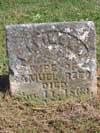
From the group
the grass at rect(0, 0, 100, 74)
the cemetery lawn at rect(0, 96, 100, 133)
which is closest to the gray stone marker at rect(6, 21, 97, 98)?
the cemetery lawn at rect(0, 96, 100, 133)

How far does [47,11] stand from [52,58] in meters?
4.65

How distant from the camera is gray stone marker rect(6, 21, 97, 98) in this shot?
5898 mm

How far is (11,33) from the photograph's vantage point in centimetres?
590

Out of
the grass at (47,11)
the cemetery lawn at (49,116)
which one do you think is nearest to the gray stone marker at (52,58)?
the cemetery lawn at (49,116)

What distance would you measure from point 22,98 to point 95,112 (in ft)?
2.69

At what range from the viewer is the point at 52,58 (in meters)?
5.99

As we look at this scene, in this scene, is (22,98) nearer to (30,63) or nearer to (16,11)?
(30,63)

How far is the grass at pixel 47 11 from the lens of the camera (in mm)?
10047

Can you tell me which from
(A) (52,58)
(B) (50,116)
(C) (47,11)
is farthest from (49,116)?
(C) (47,11)

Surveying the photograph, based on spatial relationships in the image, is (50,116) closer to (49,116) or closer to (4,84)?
(49,116)

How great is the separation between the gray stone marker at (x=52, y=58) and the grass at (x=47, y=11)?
311 centimetres

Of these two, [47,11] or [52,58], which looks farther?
[47,11]

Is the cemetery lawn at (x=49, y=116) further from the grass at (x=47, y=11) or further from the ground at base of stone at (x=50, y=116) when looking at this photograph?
the grass at (x=47, y=11)

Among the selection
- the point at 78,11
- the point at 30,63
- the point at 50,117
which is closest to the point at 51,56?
the point at 30,63
